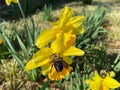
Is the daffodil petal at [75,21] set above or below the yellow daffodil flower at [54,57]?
above

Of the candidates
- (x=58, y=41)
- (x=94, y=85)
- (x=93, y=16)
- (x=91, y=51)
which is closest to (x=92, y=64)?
(x=91, y=51)

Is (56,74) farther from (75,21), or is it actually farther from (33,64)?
(75,21)

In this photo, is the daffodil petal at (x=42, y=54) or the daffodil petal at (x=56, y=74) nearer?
the daffodil petal at (x=42, y=54)

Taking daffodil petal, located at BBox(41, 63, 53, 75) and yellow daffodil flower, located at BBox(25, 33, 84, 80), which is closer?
yellow daffodil flower, located at BBox(25, 33, 84, 80)

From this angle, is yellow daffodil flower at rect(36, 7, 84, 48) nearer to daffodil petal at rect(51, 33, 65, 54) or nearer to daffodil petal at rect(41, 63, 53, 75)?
daffodil petal at rect(51, 33, 65, 54)

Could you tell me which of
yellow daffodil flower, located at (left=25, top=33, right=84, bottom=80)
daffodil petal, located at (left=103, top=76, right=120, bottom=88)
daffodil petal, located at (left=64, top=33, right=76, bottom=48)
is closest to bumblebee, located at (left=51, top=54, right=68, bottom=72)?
yellow daffodil flower, located at (left=25, top=33, right=84, bottom=80)

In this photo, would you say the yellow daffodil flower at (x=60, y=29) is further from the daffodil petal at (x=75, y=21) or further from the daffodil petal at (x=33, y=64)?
the daffodil petal at (x=33, y=64)

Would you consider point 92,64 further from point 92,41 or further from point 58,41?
point 58,41

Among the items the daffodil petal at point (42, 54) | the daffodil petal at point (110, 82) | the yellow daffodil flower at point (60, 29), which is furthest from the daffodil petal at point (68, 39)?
the daffodil petal at point (110, 82)

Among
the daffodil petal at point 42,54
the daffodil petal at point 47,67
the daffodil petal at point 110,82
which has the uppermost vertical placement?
the daffodil petal at point 42,54
